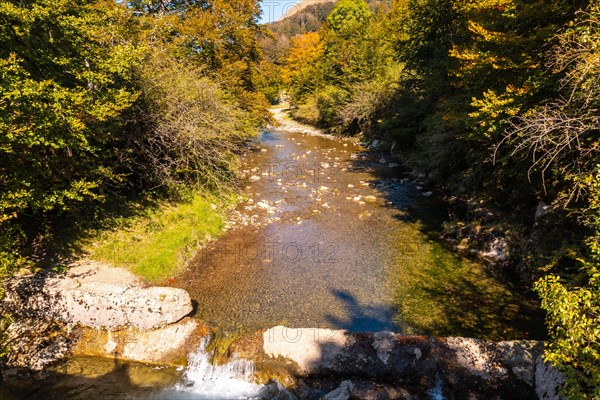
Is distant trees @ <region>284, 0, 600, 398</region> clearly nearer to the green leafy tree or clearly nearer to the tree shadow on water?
the tree shadow on water

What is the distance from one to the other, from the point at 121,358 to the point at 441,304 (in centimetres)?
867

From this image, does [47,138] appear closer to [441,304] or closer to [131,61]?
[131,61]

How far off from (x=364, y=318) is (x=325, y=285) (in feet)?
6.12

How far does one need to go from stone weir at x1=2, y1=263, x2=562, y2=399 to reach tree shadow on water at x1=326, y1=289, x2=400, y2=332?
974 mm

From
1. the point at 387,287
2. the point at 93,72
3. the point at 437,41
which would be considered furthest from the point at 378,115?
the point at 93,72

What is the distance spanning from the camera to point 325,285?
11.1 meters

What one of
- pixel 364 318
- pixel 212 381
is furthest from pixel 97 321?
pixel 364 318

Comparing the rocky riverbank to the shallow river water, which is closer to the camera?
the shallow river water

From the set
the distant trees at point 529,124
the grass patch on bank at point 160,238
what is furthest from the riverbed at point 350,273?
the distant trees at point 529,124

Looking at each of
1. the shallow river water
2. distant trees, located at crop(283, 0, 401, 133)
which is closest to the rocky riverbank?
the shallow river water

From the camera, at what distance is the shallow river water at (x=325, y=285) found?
795 cm

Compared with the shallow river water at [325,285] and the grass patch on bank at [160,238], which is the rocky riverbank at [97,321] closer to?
the shallow river water at [325,285]

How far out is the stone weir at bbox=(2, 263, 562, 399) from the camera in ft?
24.2

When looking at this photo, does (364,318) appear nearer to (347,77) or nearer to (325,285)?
(325,285)
